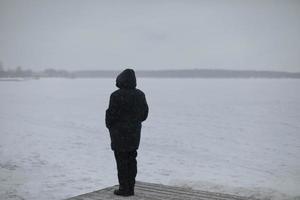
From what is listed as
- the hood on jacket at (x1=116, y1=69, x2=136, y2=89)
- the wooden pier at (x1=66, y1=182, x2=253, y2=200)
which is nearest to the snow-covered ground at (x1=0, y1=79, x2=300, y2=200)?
the wooden pier at (x1=66, y1=182, x2=253, y2=200)

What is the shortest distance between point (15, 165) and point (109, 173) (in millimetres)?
2639

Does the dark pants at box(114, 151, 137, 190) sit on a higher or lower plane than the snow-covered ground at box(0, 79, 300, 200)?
higher

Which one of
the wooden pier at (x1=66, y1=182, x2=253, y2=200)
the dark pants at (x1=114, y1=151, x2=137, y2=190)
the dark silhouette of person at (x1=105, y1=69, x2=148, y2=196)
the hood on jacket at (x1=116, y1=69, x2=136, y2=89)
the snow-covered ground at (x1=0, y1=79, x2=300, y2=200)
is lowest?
the snow-covered ground at (x1=0, y1=79, x2=300, y2=200)

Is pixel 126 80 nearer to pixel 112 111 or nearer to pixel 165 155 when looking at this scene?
pixel 112 111

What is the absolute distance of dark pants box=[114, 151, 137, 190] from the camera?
6.59 m

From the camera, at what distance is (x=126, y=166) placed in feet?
21.7

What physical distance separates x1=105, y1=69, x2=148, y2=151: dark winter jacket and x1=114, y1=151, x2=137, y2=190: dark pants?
14cm

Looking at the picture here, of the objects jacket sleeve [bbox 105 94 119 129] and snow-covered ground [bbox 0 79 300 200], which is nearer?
jacket sleeve [bbox 105 94 119 129]

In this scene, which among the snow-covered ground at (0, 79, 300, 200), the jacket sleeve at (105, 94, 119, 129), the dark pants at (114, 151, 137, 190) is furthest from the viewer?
the snow-covered ground at (0, 79, 300, 200)

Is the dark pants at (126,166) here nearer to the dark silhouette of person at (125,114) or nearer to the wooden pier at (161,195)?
the dark silhouette of person at (125,114)

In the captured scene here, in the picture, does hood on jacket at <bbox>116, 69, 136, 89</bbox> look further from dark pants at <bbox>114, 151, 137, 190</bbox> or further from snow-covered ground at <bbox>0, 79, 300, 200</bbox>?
snow-covered ground at <bbox>0, 79, 300, 200</bbox>

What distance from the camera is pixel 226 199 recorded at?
667 cm

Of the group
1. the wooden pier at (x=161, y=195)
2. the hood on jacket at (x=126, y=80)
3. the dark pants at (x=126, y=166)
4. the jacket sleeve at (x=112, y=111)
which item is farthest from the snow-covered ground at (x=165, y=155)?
the hood on jacket at (x=126, y=80)

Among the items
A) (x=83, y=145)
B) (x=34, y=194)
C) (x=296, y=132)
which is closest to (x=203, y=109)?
(x=296, y=132)
